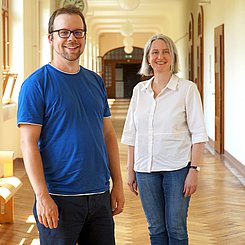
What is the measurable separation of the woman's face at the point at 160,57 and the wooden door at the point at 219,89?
7463 millimetres

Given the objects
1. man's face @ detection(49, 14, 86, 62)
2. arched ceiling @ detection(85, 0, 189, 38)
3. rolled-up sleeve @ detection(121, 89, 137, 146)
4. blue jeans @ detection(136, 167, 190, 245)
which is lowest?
blue jeans @ detection(136, 167, 190, 245)

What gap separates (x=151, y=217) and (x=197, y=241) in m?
1.55

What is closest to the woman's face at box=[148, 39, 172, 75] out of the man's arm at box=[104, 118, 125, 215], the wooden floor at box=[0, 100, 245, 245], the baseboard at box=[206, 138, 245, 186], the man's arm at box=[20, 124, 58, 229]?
the man's arm at box=[104, 118, 125, 215]

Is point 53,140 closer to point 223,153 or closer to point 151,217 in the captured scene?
point 151,217

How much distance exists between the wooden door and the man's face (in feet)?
27.9

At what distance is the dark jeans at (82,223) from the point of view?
234 centimetres

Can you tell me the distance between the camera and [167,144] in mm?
3320

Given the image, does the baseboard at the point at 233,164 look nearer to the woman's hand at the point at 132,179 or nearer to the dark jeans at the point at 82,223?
the woman's hand at the point at 132,179

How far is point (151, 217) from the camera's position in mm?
3395

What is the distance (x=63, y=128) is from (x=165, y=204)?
1193mm

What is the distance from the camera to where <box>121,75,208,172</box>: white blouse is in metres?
3.30

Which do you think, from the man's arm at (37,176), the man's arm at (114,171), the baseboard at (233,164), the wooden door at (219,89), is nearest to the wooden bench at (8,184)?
the man's arm at (114,171)

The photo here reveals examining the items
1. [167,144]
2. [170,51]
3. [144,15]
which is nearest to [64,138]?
[167,144]

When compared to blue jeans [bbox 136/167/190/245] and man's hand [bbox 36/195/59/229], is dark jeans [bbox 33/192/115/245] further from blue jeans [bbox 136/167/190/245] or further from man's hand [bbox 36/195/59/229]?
blue jeans [bbox 136/167/190/245]
